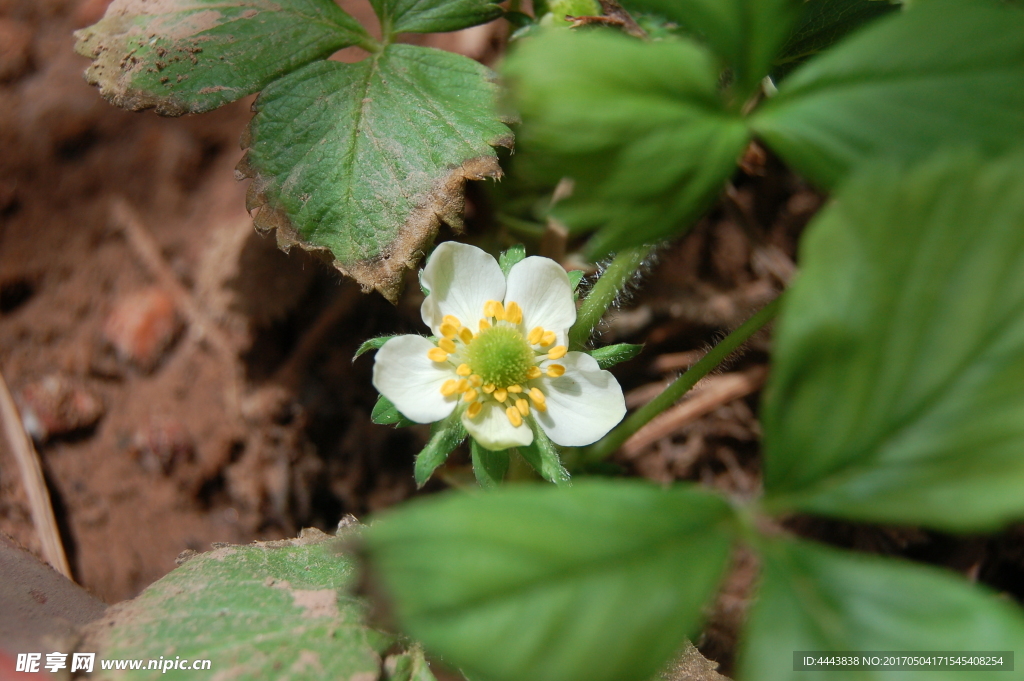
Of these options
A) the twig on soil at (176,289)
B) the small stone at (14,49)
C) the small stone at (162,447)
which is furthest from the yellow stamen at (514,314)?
the small stone at (14,49)

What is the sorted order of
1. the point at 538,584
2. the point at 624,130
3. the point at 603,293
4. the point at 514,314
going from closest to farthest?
the point at 538,584 → the point at 624,130 → the point at 514,314 → the point at 603,293

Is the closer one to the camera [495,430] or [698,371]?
[495,430]

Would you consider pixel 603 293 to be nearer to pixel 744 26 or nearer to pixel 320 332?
pixel 744 26

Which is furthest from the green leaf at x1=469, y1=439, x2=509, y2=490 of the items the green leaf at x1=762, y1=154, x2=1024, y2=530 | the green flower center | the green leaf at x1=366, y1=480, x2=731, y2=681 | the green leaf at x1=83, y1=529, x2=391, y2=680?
the green leaf at x1=762, y1=154, x2=1024, y2=530

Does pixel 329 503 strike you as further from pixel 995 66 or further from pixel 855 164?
pixel 995 66

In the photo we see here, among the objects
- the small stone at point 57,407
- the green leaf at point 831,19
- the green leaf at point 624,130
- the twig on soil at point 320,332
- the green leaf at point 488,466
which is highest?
the green leaf at point 624,130

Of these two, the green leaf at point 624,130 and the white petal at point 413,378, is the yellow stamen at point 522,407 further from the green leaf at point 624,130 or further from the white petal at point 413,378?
the green leaf at point 624,130

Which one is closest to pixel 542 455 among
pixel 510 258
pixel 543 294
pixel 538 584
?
pixel 543 294

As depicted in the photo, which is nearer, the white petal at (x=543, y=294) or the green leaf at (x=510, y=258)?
the white petal at (x=543, y=294)
